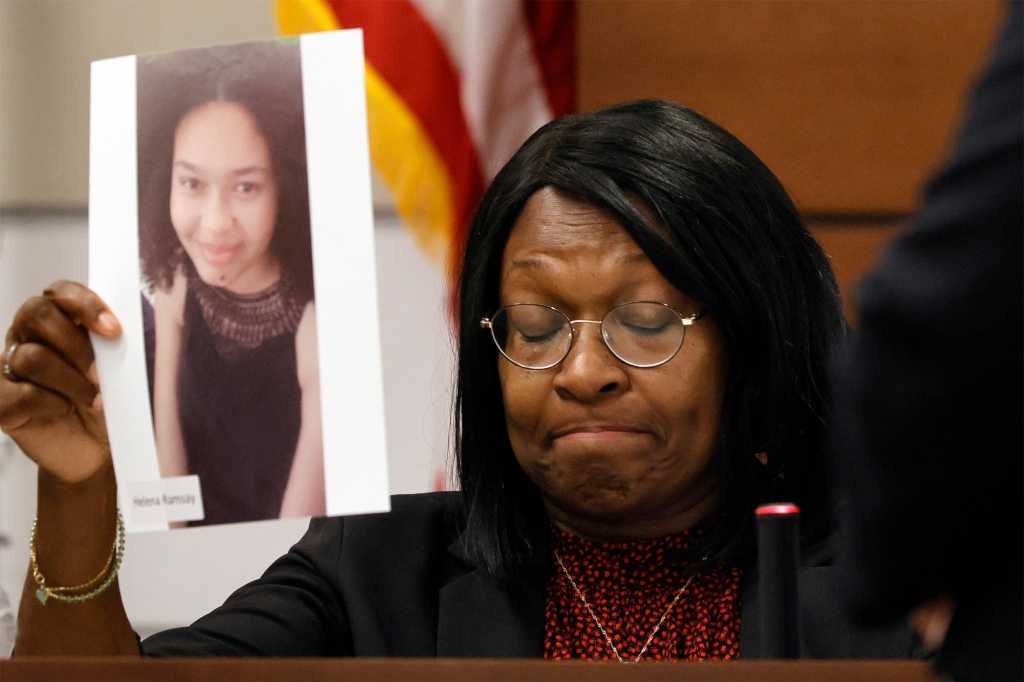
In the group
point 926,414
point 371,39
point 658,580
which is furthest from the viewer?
point 371,39

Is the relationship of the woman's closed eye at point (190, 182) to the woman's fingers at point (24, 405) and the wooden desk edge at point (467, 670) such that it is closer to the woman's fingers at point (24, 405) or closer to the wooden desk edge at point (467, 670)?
the woman's fingers at point (24, 405)

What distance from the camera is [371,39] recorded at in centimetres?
207

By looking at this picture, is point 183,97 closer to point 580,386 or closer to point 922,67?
point 580,386

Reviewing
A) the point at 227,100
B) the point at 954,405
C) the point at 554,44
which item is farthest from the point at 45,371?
the point at 554,44

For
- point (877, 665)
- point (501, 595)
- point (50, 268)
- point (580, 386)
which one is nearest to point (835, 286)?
point (580, 386)

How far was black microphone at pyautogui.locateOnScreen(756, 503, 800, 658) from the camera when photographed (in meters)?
0.75

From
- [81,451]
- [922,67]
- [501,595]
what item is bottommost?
[501,595]

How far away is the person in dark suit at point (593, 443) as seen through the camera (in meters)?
1.24

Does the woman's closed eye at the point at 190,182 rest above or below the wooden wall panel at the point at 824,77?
below

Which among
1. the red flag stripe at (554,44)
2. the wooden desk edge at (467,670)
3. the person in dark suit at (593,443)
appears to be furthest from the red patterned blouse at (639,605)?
the red flag stripe at (554,44)

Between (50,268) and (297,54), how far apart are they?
140 cm

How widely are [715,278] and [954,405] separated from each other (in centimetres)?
77

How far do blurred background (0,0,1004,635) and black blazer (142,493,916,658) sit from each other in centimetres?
63

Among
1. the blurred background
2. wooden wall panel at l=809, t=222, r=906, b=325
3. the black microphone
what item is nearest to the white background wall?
the blurred background
